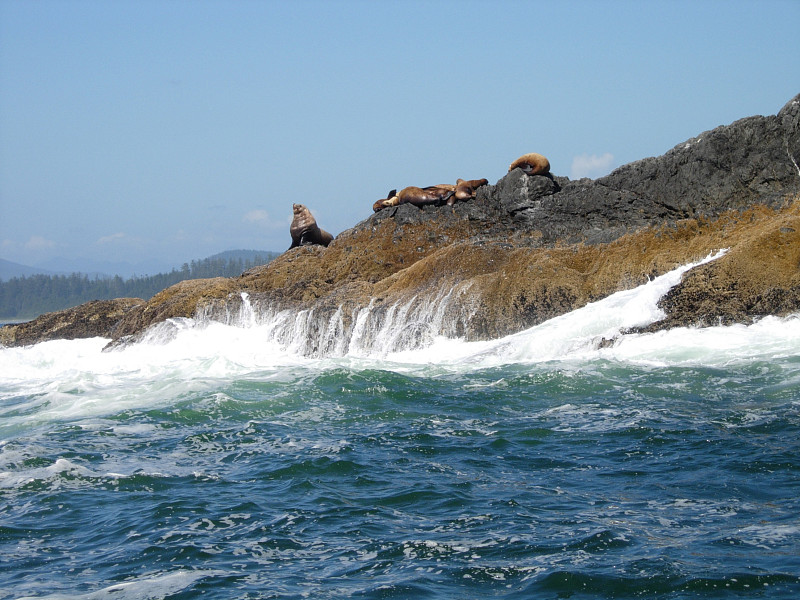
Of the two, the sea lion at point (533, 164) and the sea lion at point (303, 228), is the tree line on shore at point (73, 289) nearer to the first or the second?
the sea lion at point (303, 228)

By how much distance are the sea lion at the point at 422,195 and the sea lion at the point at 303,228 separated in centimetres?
346

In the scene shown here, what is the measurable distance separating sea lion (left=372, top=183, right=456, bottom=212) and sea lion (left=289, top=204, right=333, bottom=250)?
11.4 ft

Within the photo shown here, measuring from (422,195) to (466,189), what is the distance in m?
1.36

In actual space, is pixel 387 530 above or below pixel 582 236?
below

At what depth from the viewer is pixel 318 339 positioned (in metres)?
19.1

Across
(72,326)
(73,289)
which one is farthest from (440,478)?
(73,289)

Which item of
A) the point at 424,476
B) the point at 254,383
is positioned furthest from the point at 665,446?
the point at 254,383

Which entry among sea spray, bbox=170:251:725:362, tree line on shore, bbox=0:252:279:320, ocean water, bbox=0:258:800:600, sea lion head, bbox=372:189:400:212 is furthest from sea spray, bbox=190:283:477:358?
tree line on shore, bbox=0:252:279:320

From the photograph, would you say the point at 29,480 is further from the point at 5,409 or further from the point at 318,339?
the point at 318,339

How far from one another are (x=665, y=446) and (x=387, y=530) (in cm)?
360

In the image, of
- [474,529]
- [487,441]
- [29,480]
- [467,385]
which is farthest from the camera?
[467,385]

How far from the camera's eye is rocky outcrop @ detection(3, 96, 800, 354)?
15.0 meters

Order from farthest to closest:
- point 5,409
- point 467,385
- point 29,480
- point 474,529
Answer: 1. point 5,409
2. point 467,385
3. point 29,480
4. point 474,529

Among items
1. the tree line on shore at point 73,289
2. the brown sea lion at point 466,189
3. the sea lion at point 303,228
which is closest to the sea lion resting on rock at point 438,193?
the brown sea lion at point 466,189
